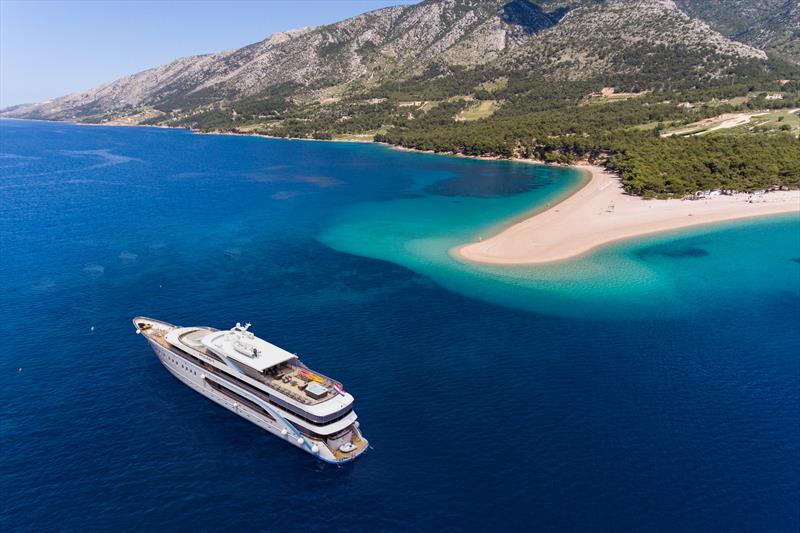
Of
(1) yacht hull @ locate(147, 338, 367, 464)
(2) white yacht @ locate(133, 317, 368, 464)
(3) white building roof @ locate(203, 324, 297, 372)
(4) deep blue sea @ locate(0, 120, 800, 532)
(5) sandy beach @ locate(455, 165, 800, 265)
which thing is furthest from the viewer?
(5) sandy beach @ locate(455, 165, 800, 265)

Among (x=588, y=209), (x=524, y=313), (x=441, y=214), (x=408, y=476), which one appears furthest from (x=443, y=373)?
(x=588, y=209)

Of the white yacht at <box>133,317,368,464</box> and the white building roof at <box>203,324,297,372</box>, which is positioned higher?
the white building roof at <box>203,324,297,372</box>

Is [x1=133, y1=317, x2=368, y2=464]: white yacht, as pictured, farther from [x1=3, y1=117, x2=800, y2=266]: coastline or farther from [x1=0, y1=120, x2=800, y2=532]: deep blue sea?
[x1=3, y1=117, x2=800, y2=266]: coastline

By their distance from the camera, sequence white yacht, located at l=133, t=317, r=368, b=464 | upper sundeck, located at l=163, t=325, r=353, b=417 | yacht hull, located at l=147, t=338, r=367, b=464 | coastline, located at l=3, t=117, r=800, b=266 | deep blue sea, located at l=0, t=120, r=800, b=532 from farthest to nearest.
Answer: coastline, located at l=3, t=117, r=800, b=266
upper sundeck, located at l=163, t=325, r=353, b=417
yacht hull, located at l=147, t=338, r=367, b=464
white yacht, located at l=133, t=317, r=368, b=464
deep blue sea, located at l=0, t=120, r=800, b=532

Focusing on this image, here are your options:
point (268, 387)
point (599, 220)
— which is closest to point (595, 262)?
point (599, 220)

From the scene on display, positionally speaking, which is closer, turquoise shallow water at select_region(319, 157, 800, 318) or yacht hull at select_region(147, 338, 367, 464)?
yacht hull at select_region(147, 338, 367, 464)

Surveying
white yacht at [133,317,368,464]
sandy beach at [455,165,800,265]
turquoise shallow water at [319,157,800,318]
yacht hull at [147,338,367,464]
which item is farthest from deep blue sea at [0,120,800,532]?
sandy beach at [455,165,800,265]

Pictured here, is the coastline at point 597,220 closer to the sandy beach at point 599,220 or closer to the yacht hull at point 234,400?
the sandy beach at point 599,220
